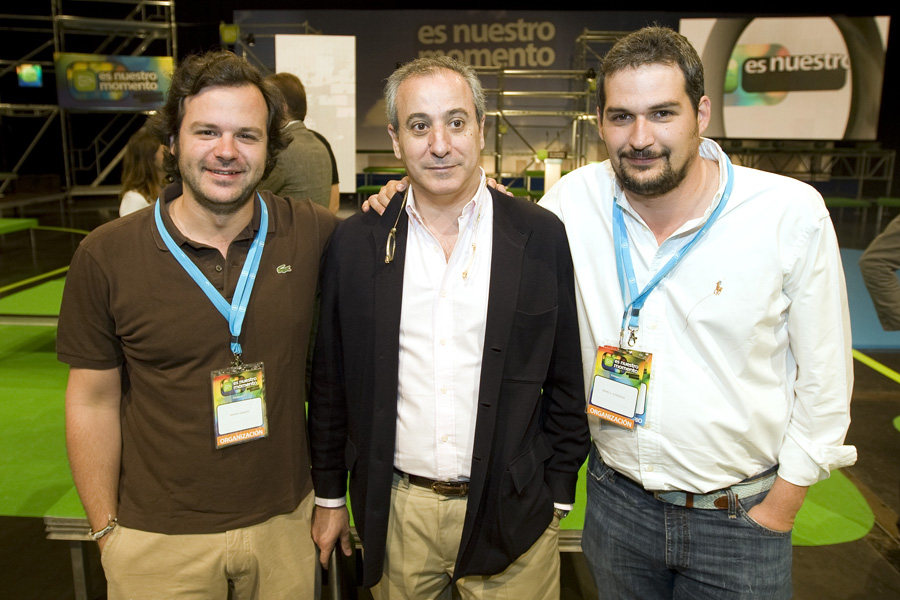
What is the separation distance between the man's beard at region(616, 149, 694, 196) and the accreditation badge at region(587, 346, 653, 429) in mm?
369

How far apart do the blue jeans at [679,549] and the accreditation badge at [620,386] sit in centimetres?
18

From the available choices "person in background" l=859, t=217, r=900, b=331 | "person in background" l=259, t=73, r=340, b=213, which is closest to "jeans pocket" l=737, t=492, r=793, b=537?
"person in background" l=859, t=217, r=900, b=331

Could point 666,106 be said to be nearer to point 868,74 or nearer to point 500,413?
point 500,413

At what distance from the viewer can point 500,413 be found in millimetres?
1512

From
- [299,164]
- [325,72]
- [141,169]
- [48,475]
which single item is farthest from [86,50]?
[48,475]

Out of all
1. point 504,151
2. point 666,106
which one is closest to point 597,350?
point 666,106

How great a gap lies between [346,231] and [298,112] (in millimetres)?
2231

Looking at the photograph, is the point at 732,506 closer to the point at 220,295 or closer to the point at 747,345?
the point at 747,345

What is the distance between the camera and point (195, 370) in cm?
148

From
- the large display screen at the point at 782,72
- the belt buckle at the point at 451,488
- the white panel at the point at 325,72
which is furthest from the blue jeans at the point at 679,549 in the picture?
the large display screen at the point at 782,72

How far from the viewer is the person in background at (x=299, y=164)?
3.30 metres

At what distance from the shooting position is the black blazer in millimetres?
1497

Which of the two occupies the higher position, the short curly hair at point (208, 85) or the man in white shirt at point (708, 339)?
the short curly hair at point (208, 85)

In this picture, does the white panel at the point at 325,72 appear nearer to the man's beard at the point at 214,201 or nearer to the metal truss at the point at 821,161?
the man's beard at the point at 214,201
